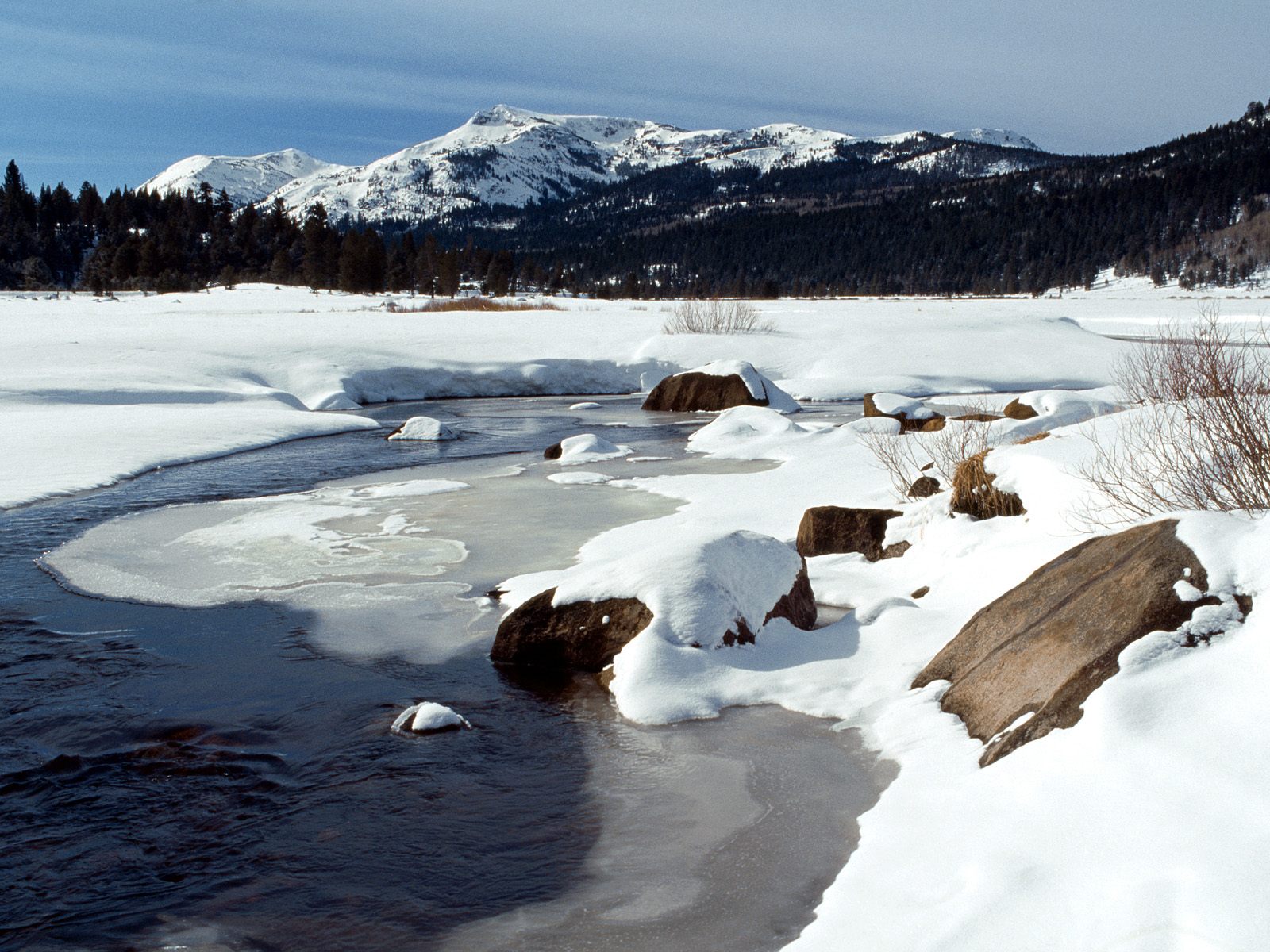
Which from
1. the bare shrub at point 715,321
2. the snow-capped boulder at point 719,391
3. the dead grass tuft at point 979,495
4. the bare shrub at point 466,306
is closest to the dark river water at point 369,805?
the dead grass tuft at point 979,495

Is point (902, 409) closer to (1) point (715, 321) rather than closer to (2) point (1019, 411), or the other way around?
(2) point (1019, 411)

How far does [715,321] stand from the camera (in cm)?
3509

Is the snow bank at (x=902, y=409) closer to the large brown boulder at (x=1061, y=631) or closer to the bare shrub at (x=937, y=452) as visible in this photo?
the bare shrub at (x=937, y=452)

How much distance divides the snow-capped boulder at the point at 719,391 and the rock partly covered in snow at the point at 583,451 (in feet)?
25.1

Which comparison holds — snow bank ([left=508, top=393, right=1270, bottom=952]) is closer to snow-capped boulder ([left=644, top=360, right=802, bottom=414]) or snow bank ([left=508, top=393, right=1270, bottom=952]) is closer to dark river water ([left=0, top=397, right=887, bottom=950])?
dark river water ([left=0, top=397, right=887, bottom=950])

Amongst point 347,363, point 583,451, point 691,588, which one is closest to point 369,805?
point 691,588

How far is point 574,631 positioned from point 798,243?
490 ft

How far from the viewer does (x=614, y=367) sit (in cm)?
3070

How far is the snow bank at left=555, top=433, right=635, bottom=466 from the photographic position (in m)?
15.8

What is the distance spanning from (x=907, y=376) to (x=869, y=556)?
2210 centimetres

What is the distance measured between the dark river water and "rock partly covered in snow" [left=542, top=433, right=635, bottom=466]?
8.79 m

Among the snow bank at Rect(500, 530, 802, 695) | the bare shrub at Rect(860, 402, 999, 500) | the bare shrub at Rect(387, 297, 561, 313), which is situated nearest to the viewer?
the snow bank at Rect(500, 530, 802, 695)

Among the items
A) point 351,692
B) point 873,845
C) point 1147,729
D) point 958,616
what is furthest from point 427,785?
point 958,616

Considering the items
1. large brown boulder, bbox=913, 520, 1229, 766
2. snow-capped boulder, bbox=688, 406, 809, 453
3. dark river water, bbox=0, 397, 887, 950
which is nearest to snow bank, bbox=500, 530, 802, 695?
dark river water, bbox=0, 397, 887, 950
